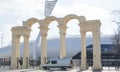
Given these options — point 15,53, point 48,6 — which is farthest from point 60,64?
point 48,6

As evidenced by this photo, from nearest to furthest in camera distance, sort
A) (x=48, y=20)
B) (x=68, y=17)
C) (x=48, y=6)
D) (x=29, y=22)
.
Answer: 1. (x=68, y=17)
2. (x=48, y=20)
3. (x=29, y=22)
4. (x=48, y=6)

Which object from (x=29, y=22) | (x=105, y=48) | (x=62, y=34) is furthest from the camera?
(x=105, y=48)

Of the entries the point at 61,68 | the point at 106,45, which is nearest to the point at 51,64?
the point at 61,68

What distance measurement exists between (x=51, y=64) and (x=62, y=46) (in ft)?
14.4

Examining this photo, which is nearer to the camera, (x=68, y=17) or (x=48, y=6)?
(x=68, y=17)

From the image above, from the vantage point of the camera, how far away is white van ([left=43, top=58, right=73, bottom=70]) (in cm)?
5356

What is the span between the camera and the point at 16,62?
58.2 m

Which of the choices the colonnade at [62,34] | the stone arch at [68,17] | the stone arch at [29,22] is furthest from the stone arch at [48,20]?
the stone arch at [68,17]

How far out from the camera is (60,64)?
54.4 meters

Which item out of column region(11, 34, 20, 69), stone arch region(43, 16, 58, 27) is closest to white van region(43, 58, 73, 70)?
column region(11, 34, 20, 69)

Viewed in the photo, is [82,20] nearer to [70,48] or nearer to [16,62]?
[16,62]

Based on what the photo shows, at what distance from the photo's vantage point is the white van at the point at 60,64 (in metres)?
53.6

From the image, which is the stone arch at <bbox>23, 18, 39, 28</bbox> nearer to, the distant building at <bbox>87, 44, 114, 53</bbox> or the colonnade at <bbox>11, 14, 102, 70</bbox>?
the colonnade at <bbox>11, 14, 102, 70</bbox>

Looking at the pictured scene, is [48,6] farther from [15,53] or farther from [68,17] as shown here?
[68,17]
